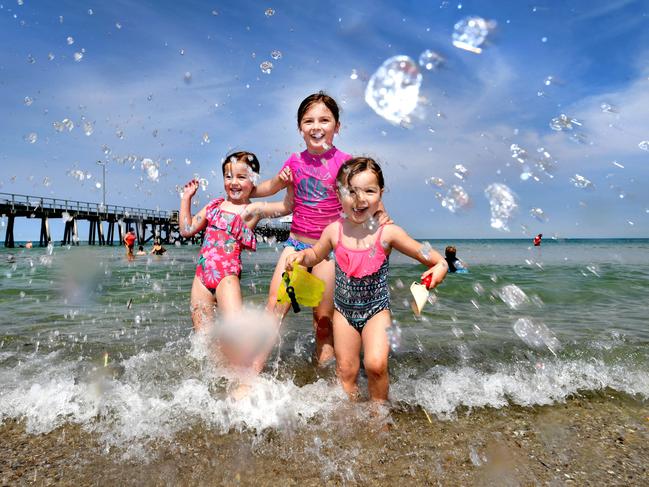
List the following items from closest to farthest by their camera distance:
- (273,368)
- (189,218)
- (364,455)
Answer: (364,455) < (273,368) < (189,218)

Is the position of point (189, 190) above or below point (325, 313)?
above

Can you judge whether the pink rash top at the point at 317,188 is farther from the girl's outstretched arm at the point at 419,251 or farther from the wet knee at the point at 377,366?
the wet knee at the point at 377,366

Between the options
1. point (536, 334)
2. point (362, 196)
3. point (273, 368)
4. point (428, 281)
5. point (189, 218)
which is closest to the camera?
point (428, 281)

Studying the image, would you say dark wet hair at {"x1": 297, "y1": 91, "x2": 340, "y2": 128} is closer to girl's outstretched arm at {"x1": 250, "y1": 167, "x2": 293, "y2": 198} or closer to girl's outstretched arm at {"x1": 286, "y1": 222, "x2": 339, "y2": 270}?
girl's outstretched arm at {"x1": 250, "y1": 167, "x2": 293, "y2": 198}

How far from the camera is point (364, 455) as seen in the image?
255 centimetres

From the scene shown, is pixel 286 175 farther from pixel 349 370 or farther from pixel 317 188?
pixel 349 370

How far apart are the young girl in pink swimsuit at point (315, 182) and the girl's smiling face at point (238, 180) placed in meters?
0.45

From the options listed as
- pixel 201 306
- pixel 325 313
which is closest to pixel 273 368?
pixel 325 313

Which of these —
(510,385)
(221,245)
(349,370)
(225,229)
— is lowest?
(510,385)

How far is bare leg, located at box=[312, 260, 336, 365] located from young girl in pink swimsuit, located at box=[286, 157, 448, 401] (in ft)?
1.07

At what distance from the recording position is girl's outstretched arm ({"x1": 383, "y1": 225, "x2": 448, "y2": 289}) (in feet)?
10.1

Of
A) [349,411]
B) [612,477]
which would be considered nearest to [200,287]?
[349,411]

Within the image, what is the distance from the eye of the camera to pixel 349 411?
124 inches

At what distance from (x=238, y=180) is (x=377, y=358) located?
2.26 metres
